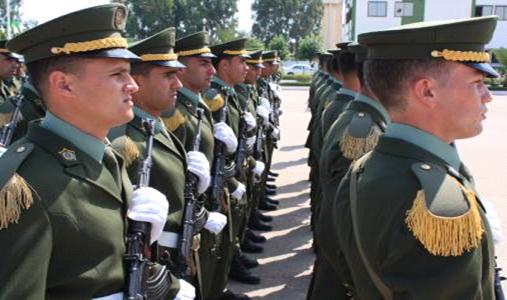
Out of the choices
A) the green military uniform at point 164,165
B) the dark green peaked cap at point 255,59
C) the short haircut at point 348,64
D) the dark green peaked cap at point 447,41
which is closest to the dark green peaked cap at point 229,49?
the short haircut at point 348,64

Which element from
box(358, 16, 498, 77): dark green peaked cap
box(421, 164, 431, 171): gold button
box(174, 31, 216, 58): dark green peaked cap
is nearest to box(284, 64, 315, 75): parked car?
box(174, 31, 216, 58): dark green peaked cap

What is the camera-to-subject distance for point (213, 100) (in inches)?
195

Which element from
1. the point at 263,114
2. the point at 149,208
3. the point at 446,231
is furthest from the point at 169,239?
the point at 263,114

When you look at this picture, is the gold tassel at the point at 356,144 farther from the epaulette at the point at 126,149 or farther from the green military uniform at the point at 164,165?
the epaulette at the point at 126,149

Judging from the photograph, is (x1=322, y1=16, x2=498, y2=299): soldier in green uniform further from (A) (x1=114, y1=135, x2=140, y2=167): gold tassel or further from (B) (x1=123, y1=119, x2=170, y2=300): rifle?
(A) (x1=114, y1=135, x2=140, y2=167): gold tassel

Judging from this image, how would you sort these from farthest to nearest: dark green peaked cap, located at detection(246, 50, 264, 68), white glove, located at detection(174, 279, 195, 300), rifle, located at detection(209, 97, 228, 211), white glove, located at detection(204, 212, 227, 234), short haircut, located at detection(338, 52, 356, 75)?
dark green peaked cap, located at detection(246, 50, 264, 68), short haircut, located at detection(338, 52, 356, 75), rifle, located at detection(209, 97, 228, 211), white glove, located at detection(204, 212, 227, 234), white glove, located at detection(174, 279, 195, 300)

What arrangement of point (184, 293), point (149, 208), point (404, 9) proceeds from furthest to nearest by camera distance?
point (404, 9)
point (184, 293)
point (149, 208)

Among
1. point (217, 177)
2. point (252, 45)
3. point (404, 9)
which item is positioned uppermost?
point (217, 177)

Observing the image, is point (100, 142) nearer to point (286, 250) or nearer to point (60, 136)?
point (60, 136)

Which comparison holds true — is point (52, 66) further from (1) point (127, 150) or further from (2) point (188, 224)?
(2) point (188, 224)

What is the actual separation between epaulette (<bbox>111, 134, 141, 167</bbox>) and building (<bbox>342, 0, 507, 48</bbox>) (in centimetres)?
4751

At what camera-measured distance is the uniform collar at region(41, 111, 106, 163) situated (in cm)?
209

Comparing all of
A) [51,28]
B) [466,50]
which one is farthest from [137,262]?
[466,50]

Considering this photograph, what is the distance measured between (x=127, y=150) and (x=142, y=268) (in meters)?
0.88
